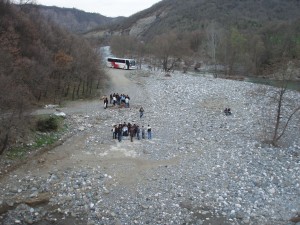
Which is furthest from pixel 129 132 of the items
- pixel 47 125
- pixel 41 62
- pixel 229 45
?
pixel 229 45

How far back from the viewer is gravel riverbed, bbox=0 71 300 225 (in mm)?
17672

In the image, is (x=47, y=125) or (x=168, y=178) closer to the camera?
(x=168, y=178)

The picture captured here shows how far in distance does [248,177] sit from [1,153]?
54.4ft

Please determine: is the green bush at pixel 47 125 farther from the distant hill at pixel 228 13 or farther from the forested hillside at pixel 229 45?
the distant hill at pixel 228 13

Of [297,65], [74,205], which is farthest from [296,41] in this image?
[74,205]

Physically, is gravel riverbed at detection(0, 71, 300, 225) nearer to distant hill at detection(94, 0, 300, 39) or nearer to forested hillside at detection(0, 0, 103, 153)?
forested hillside at detection(0, 0, 103, 153)

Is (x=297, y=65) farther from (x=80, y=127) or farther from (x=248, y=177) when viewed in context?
(x=80, y=127)

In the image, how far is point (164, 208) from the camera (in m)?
18.2

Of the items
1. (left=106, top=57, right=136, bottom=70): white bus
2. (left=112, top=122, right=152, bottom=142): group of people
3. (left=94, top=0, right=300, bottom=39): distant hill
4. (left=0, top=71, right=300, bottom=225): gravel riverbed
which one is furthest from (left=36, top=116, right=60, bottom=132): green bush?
(left=94, top=0, right=300, bottom=39): distant hill

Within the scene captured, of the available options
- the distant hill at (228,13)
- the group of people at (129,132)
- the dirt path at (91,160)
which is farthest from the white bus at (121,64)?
the distant hill at (228,13)

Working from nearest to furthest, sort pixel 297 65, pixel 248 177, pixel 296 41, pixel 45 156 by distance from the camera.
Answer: pixel 248 177 → pixel 45 156 → pixel 297 65 → pixel 296 41

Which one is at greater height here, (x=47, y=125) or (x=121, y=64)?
(x=121, y=64)

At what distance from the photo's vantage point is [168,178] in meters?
21.8

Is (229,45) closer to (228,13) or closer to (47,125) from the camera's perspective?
(47,125)
